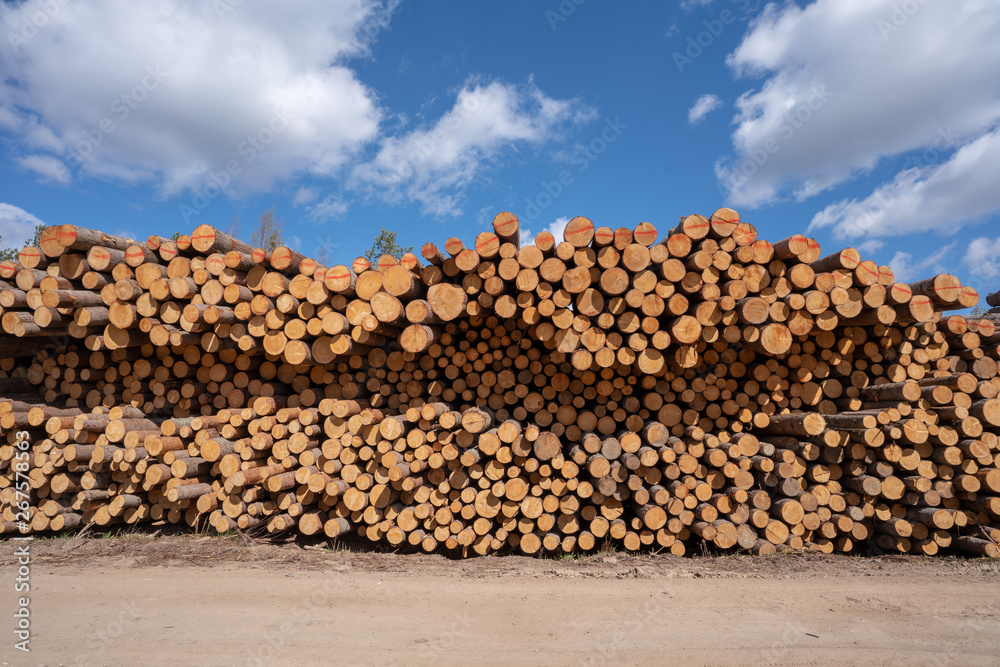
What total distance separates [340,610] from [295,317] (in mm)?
2665

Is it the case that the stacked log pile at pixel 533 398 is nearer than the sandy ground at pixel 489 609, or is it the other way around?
the sandy ground at pixel 489 609

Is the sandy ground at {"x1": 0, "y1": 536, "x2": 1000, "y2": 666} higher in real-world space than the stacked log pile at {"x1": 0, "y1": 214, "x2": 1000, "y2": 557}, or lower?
lower

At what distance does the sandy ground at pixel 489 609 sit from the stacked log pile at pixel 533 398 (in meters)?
0.34

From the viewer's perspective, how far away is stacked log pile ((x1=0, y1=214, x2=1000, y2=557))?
454 centimetres

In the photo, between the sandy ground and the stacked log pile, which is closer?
the sandy ground

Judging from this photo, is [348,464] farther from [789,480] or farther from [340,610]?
[789,480]

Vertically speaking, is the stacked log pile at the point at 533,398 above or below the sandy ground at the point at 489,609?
above

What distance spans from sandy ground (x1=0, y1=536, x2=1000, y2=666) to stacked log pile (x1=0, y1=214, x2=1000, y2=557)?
342mm

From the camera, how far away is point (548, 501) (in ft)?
15.9

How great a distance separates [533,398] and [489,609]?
6.57 ft

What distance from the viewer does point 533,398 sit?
5148 mm

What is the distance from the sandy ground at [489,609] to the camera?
319 cm

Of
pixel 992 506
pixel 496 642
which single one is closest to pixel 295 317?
pixel 496 642

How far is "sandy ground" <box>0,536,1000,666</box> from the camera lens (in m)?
3.19
